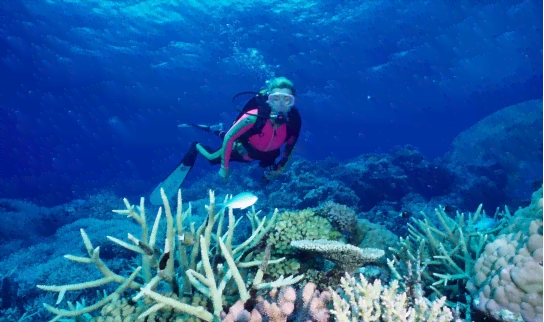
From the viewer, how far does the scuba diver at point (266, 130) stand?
6.27 m

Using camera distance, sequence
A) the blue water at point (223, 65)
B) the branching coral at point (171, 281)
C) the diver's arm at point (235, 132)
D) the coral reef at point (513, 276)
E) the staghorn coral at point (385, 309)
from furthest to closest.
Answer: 1. the blue water at point (223, 65)
2. the diver's arm at point (235, 132)
3. the branching coral at point (171, 281)
4. the staghorn coral at point (385, 309)
5. the coral reef at point (513, 276)

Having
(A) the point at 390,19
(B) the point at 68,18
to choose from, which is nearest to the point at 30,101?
(B) the point at 68,18

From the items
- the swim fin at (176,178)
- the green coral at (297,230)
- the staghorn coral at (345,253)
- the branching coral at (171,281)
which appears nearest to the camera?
the branching coral at (171,281)

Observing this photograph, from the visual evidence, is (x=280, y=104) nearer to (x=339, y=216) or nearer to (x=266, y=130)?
(x=266, y=130)

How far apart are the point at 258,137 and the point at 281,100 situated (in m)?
1.03

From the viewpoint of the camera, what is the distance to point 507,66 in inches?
1169

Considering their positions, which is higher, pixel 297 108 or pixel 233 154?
pixel 297 108

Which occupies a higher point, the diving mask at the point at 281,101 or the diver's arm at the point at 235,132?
the diving mask at the point at 281,101

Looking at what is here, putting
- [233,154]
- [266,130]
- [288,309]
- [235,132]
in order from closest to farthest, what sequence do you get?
[288,309], [235,132], [266,130], [233,154]

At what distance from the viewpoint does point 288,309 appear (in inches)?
99.7

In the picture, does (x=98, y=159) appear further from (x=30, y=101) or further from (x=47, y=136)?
(x=30, y=101)

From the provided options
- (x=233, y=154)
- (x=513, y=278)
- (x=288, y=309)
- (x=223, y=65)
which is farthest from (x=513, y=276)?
(x=223, y=65)

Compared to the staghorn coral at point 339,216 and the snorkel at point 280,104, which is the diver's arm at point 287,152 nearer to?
the snorkel at point 280,104

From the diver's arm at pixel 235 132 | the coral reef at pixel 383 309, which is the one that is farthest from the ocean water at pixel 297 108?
the diver's arm at pixel 235 132
